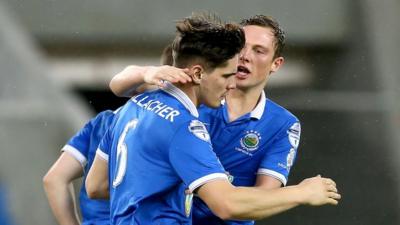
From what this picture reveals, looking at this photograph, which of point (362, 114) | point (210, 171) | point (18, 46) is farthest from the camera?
point (18, 46)

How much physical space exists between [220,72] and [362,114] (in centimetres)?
438

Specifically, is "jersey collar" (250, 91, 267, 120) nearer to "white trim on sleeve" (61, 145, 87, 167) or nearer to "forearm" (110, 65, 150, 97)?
"forearm" (110, 65, 150, 97)

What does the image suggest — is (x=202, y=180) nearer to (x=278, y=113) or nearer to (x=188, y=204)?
(x=188, y=204)

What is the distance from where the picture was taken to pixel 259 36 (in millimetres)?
4426

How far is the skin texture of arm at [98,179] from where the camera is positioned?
3.88m

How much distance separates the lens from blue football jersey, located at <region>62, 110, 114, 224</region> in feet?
14.3

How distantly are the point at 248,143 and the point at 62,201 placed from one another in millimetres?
864

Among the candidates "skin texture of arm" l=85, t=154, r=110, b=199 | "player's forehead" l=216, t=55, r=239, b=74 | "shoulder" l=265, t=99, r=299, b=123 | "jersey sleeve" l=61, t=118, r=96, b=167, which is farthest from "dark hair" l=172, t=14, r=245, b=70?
"jersey sleeve" l=61, t=118, r=96, b=167

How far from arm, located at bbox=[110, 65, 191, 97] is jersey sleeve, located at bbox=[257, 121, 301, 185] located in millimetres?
641

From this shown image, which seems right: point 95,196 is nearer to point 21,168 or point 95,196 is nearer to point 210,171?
point 210,171

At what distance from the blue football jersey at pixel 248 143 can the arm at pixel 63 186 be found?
589 millimetres

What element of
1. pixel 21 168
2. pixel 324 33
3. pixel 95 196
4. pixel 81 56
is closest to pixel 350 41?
pixel 324 33

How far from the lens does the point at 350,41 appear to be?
9.05 m

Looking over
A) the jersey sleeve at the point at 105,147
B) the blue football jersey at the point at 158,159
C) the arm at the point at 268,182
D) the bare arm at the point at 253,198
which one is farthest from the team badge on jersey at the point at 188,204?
the arm at the point at 268,182
